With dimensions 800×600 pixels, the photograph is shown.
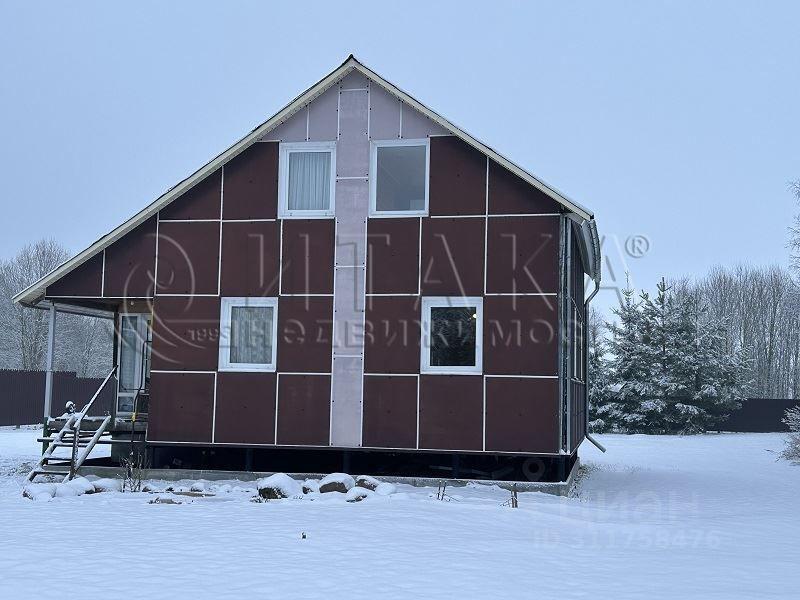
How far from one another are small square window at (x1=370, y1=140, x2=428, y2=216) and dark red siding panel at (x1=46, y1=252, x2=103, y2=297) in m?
5.16

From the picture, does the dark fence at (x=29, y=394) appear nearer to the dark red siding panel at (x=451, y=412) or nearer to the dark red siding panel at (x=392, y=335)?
the dark red siding panel at (x=392, y=335)

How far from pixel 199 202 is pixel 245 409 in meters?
3.79

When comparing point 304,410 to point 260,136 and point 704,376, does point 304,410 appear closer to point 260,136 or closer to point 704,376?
point 260,136

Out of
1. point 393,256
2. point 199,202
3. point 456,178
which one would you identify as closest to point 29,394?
point 199,202

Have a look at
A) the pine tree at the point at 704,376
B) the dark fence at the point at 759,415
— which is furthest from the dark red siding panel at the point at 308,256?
the dark fence at the point at 759,415

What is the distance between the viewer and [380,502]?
1240 cm

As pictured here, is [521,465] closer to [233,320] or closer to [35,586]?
[233,320]

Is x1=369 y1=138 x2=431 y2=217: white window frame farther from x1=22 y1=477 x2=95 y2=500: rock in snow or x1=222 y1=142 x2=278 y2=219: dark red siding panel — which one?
x1=22 y1=477 x2=95 y2=500: rock in snow

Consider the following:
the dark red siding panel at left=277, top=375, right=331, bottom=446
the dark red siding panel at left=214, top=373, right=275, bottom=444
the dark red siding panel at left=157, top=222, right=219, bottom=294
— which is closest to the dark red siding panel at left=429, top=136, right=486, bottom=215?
the dark red siding panel at left=277, top=375, right=331, bottom=446

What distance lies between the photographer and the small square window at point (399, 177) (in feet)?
49.9

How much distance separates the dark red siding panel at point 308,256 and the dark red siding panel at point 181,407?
2.25 meters

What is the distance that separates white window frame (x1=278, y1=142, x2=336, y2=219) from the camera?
1541cm

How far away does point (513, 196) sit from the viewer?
14719 mm

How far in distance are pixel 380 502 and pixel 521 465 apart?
9.96 ft
